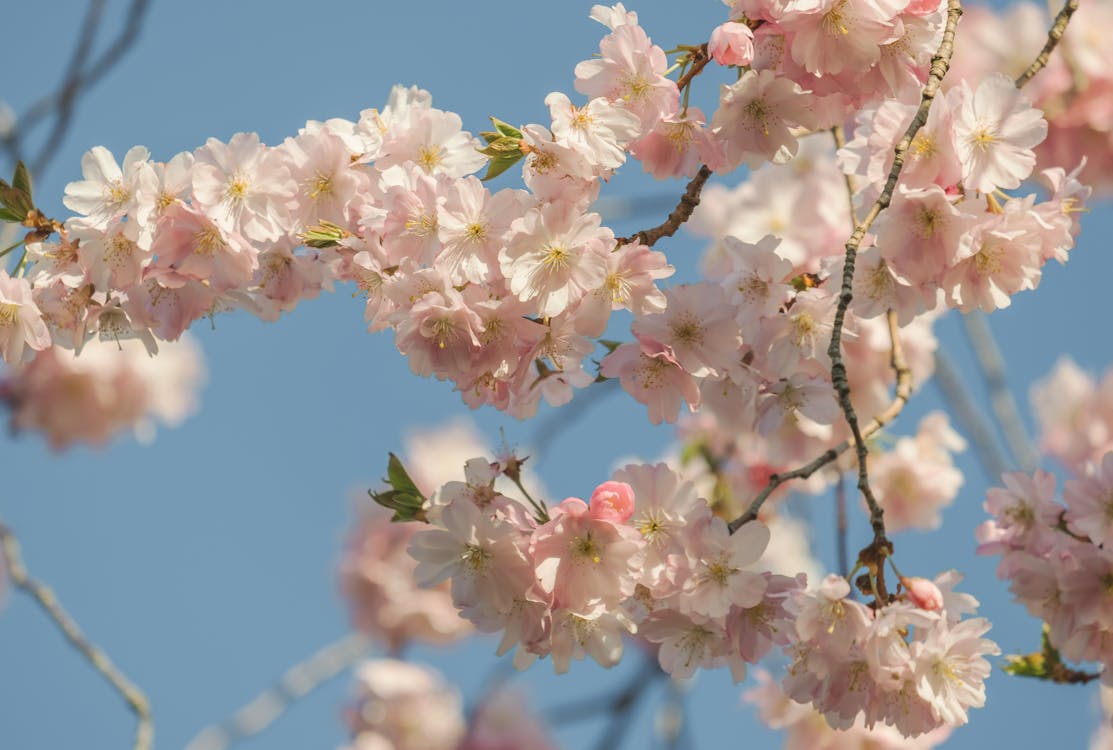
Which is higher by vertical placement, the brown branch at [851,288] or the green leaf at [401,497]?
the green leaf at [401,497]

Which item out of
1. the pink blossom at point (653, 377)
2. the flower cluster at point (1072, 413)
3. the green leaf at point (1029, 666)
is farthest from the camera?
the flower cluster at point (1072, 413)

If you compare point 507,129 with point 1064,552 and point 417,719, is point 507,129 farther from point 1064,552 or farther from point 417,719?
point 417,719

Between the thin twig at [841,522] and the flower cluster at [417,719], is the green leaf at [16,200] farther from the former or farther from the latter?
the flower cluster at [417,719]

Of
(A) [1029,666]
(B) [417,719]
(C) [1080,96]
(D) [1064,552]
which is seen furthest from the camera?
(B) [417,719]

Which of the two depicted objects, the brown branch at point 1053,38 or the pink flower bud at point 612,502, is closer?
the pink flower bud at point 612,502

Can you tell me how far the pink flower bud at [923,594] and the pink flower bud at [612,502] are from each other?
38cm

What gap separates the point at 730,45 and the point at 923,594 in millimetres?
780

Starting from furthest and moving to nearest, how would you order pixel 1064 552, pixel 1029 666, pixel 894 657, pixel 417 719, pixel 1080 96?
pixel 417 719 → pixel 1080 96 → pixel 1029 666 → pixel 1064 552 → pixel 894 657

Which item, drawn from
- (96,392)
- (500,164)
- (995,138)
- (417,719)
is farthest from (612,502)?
(96,392)

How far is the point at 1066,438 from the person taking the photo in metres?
3.65

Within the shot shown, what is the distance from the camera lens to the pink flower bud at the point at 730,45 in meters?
1.68

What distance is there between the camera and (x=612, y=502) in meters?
1.66

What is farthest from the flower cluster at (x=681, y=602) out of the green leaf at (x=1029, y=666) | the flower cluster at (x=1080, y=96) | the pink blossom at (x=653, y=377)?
the flower cluster at (x=1080, y=96)

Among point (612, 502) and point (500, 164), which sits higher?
point (500, 164)
